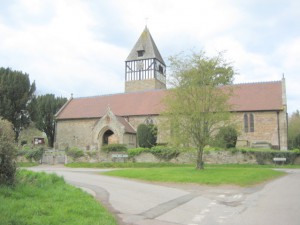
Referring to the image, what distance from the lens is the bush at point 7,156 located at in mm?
10609

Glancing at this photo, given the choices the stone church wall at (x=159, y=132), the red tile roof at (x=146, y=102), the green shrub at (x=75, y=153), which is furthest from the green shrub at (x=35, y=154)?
the red tile roof at (x=146, y=102)

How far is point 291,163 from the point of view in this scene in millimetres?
31859

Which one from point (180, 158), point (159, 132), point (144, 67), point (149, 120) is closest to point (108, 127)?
point (149, 120)

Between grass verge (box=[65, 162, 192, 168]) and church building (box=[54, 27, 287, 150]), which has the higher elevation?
church building (box=[54, 27, 287, 150])

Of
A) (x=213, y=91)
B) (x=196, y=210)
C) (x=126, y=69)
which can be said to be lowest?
(x=196, y=210)

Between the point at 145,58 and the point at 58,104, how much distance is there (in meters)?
17.4

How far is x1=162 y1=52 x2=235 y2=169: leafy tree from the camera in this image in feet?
77.6

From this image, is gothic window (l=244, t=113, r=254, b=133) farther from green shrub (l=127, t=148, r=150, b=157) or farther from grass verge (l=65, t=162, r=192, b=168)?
green shrub (l=127, t=148, r=150, b=157)

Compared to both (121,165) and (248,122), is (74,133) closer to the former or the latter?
(121,165)

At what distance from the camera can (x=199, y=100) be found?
935 inches

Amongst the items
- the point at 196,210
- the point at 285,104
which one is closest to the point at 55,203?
A: the point at 196,210

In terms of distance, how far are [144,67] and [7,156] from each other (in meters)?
52.3

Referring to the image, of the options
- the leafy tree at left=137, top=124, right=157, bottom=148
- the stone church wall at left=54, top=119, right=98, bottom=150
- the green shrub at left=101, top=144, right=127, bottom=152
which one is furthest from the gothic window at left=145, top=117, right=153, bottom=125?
the stone church wall at left=54, top=119, right=98, bottom=150

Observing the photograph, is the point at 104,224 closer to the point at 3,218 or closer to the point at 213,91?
the point at 3,218
